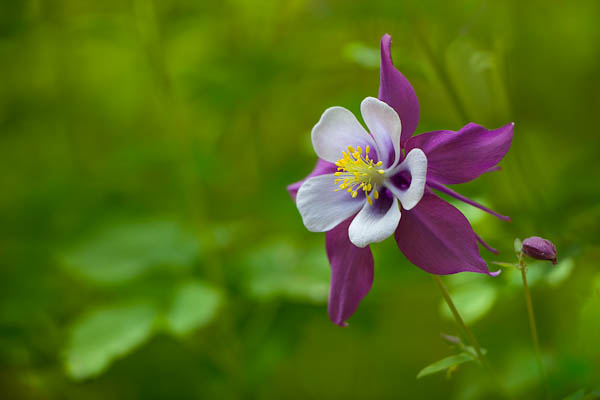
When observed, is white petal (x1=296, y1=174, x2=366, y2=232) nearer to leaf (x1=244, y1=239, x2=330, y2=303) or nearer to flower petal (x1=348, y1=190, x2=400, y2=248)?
flower petal (x1=348, y1=190, x2=400, y2=248)

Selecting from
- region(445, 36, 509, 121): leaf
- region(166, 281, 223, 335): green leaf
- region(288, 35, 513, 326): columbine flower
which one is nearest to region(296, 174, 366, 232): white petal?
region(288, 35, 513, 326): columbine flower

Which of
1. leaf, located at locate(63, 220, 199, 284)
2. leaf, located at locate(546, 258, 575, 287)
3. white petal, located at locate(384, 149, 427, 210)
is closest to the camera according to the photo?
white petal, located at locate(384, 149, 427, 210)

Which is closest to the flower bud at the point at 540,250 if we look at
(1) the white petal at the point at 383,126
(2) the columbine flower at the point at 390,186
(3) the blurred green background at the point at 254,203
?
(2) the columbine flower at the point at 390,186

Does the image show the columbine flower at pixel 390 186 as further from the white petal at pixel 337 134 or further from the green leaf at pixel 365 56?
the green leaf at pixel 365 56

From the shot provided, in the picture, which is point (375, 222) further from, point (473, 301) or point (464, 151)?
point (473, 301)

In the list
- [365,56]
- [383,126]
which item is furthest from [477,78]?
[383,126]
